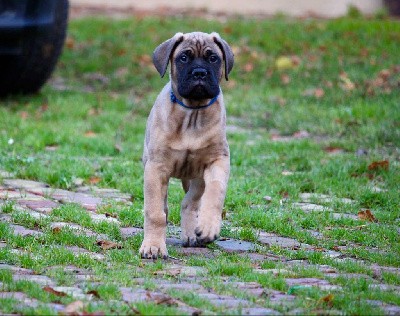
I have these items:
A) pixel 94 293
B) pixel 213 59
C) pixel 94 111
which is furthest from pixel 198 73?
pixel 94 111

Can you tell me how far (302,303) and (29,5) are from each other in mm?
6851

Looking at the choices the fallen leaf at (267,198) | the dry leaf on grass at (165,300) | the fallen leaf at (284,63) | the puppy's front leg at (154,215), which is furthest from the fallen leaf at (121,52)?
the dry leaf on grass at (165,300)

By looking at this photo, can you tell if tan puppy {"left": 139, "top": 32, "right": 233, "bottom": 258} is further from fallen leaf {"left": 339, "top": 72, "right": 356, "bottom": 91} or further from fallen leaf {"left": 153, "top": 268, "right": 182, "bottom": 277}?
fallen leaf {"left": 339, "top": 72, "right": 356, "bottom": 91}

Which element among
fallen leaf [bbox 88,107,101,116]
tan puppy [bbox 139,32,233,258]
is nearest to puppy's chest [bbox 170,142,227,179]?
tan puppy [bbox 139,32,233,258]

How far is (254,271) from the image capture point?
5055 mm

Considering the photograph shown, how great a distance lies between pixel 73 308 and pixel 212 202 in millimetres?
1547

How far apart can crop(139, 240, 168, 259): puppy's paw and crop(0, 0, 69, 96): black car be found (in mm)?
5362

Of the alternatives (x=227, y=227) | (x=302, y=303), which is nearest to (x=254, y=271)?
(x=302, y=303)

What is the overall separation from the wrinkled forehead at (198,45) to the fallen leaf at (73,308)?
6.91 feet

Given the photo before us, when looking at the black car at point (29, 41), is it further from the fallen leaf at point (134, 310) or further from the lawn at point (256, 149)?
the fallen leaf at point (134, 310)

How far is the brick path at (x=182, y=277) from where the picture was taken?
14.1ft

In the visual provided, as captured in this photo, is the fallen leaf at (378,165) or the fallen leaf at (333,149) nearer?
the fallen leaf at (378,165)

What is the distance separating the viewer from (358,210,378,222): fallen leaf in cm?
657

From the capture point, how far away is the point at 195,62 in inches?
225
